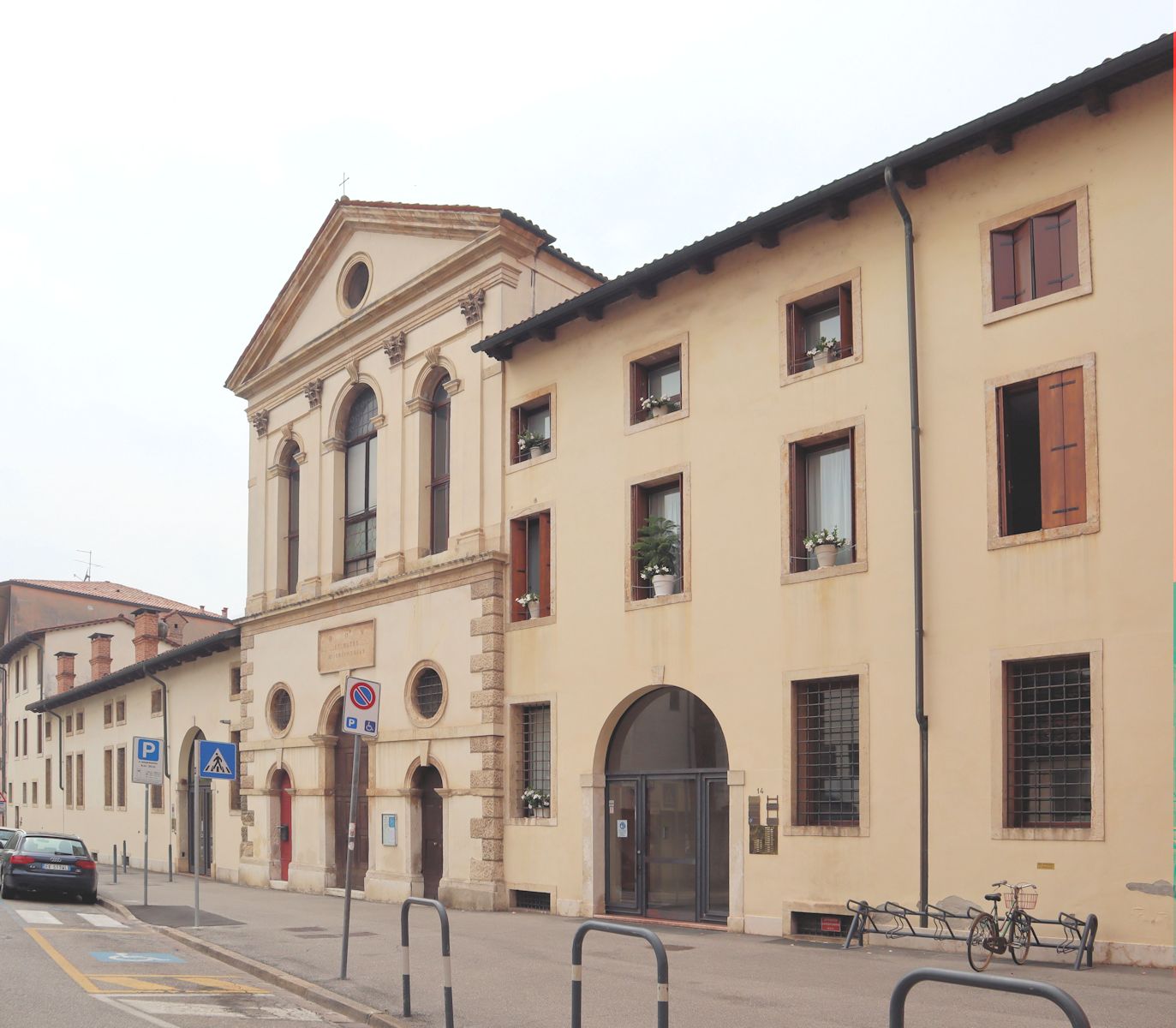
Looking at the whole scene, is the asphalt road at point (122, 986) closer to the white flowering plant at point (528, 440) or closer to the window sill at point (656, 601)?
the window sill at point (656, 601)

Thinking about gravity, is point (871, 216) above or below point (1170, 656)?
above

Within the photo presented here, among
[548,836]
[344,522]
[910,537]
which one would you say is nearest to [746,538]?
[910,537]

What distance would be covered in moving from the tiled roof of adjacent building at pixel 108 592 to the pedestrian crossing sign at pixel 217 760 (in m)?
43.1

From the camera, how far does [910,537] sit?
16.3 meters

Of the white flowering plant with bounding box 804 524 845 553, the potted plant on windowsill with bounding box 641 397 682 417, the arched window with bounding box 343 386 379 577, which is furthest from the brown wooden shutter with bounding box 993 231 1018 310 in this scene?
the arched window with bounding box 343 386 379 577

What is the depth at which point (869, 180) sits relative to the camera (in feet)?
55.4

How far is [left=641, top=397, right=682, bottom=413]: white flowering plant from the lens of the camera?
66.0 ft

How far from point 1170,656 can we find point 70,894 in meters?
19.8

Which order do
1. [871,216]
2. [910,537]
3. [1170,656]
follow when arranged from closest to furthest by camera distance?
[1170,656] → [910,537] → [871,216]

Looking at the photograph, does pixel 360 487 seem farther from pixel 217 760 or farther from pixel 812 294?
pixel 812 294

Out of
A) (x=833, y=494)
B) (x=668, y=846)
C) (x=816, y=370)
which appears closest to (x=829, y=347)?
(x=816, y=370)

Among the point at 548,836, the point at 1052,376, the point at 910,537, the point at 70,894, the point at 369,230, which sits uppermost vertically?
the point at 369,230

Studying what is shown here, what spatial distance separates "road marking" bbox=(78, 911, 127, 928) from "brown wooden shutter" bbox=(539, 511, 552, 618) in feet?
26.3

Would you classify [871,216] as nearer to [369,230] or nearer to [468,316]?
[468,316]
